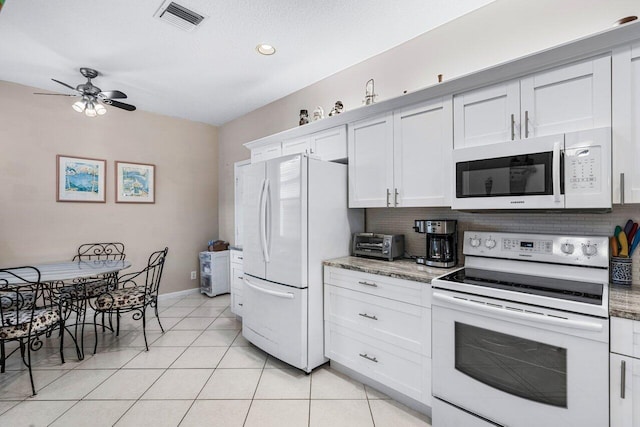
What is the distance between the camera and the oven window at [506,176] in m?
1.65

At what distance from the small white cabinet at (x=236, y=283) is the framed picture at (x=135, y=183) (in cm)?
178

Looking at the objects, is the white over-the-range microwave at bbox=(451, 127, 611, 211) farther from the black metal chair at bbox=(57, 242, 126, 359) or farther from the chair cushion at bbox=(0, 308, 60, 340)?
the black metal chair at bbox=(57, 242, 126, 359)

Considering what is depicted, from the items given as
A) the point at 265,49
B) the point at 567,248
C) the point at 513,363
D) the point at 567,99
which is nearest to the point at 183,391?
the point at 513,363

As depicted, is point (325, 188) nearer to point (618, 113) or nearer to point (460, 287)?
point (460, 287)

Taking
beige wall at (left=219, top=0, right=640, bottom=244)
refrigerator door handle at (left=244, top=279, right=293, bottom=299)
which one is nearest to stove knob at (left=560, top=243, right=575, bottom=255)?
beige wall at (left=219, top=0, right=640, bottom=244)

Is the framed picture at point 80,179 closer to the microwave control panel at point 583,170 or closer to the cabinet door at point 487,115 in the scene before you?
the cabinet door at point 487,115

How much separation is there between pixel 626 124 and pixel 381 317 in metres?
1.76

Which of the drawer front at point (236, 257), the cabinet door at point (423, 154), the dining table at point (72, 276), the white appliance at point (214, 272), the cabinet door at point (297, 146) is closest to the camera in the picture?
the cabinet door at point (423, 154)

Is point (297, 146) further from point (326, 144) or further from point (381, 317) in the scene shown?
point (381, 317)

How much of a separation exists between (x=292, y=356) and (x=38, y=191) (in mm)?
3702

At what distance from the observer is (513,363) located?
1.50 m

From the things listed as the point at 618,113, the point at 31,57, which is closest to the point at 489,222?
the point at 618,113

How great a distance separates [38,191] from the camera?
3543 millimetres

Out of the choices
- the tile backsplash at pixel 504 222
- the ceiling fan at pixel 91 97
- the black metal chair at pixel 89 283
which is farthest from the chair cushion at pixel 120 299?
the tile backsplash at pixel 504 222
